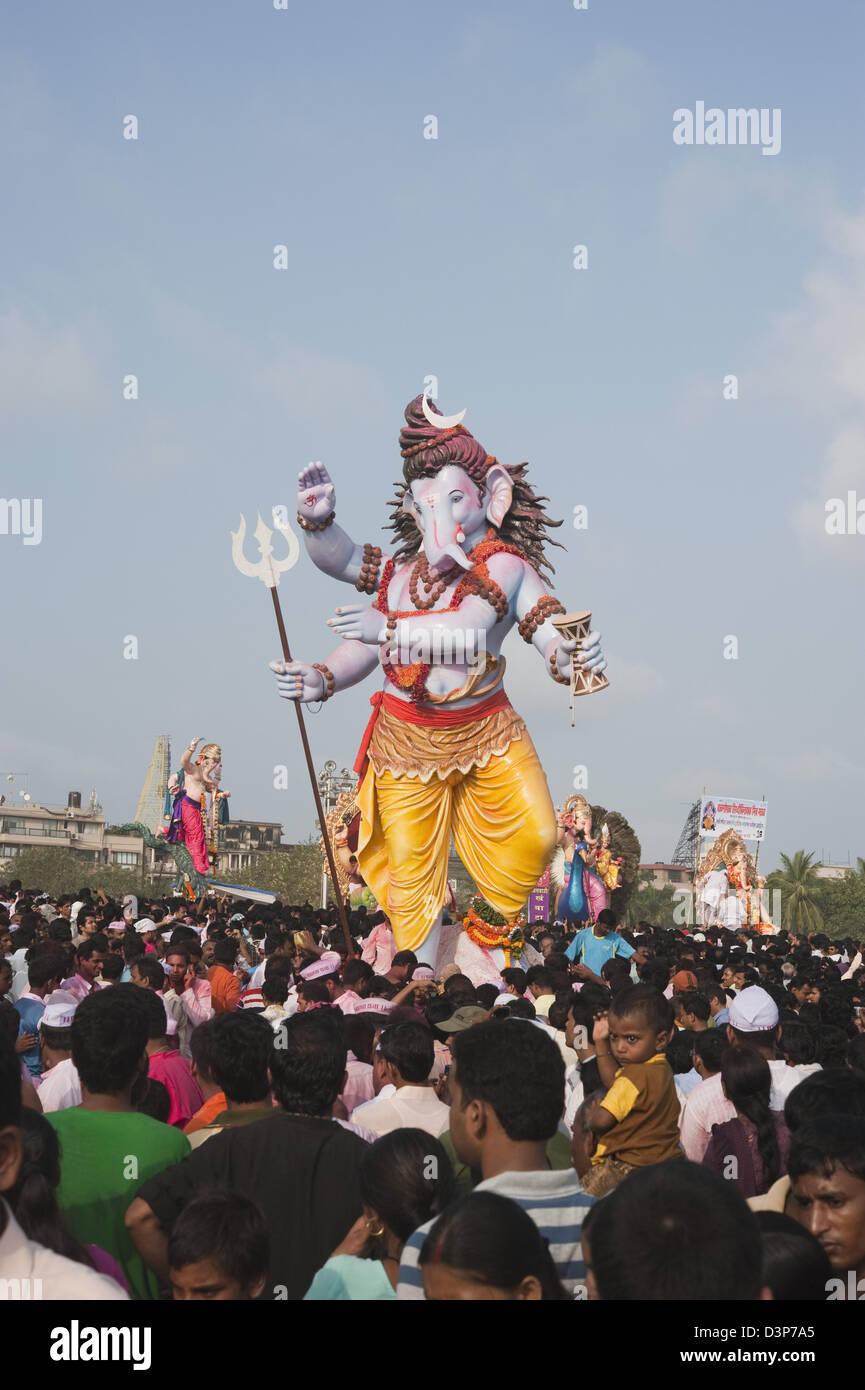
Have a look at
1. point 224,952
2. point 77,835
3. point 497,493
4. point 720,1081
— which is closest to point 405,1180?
point 720,1081

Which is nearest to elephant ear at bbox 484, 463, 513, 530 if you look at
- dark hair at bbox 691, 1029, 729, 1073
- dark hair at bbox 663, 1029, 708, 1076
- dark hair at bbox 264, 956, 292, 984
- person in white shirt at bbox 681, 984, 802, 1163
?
dark hair at bbox 264, 956, 292, 984

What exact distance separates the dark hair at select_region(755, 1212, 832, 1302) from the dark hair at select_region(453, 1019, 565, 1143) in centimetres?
69

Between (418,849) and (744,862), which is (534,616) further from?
(744,862)

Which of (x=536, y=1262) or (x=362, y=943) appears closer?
(x=536, y=1262)

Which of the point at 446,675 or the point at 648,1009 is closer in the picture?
the point at 648,1009

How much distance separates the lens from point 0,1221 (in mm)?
2184

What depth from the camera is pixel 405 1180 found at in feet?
10.4

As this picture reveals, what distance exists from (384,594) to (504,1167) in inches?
366

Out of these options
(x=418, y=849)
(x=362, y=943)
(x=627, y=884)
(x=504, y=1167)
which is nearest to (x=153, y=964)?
(x=504, y=1167)

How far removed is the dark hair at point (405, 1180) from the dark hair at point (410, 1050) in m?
1.17

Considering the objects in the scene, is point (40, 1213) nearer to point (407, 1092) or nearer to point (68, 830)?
point (407, 1092)

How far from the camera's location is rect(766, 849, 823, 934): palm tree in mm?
51938

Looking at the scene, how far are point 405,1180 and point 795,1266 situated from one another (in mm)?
920

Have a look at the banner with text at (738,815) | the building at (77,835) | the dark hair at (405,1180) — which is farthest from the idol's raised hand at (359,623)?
the building at (77,835)
